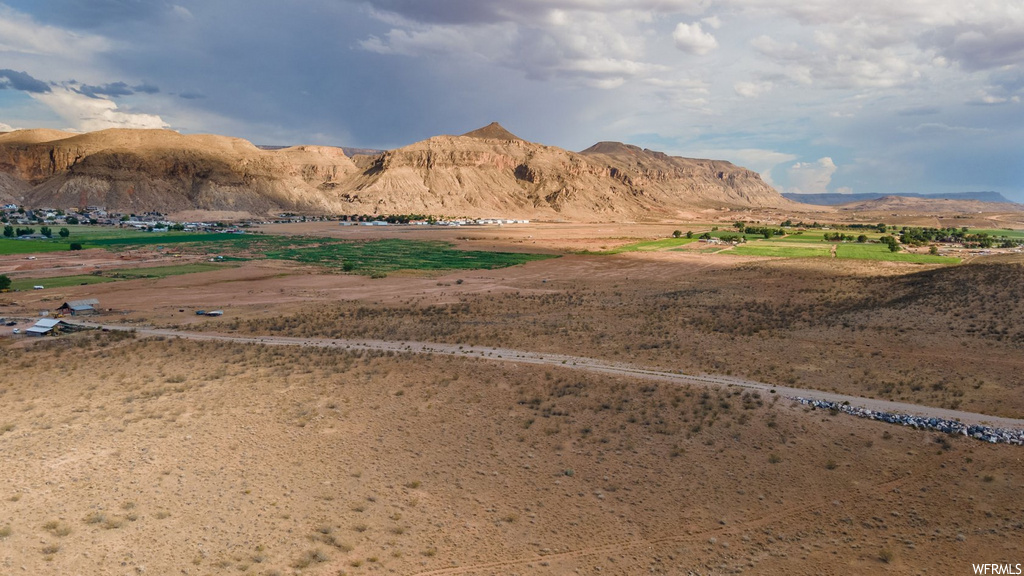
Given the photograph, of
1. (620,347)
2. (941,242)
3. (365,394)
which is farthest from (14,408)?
(941,242)

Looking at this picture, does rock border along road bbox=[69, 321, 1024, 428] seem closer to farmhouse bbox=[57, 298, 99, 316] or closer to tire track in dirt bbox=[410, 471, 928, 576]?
farmhouse bbox=[57, 298, 99, 316]

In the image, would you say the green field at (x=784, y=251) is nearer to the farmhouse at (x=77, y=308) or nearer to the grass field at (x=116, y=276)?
the grass field at (x=116, y=276)

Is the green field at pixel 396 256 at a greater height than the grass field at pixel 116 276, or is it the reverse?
the green field at pixel 396 256

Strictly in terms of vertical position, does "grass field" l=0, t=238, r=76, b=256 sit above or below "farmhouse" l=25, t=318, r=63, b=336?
above

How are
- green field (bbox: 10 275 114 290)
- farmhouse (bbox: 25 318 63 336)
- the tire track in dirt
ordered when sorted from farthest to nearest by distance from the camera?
green field (bbox: 10 275 114 290) → farmhouse (bbox: 25 318 63 336) → the tire track in dirt

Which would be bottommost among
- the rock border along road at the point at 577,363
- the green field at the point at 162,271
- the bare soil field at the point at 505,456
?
the bare soil field at the point at 505,456

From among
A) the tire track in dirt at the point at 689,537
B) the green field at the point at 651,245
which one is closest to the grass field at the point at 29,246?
the green field at the point at 651,245

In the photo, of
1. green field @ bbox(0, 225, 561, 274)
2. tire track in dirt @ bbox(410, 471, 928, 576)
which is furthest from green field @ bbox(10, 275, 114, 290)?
tire track in dirt @ bbox(410, 471, 928, 576)
